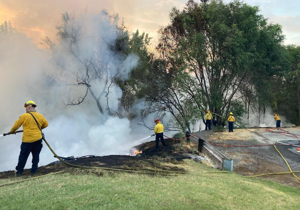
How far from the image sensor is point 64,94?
57.7 feet

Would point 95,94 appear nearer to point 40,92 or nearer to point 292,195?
point 40,92

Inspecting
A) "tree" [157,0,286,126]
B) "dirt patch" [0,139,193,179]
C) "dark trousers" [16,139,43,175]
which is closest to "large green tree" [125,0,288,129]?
"tree" [157,0,286,126]

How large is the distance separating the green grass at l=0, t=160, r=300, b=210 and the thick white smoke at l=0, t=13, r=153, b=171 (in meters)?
8.31

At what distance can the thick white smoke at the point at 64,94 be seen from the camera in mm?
13539

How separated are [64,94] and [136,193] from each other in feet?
51.0

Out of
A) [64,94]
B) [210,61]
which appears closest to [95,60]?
[64,94]

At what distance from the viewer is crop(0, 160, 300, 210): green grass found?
3.27 m

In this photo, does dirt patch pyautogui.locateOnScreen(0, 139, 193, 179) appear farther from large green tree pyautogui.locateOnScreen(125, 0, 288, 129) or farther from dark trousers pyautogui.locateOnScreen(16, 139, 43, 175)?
large green tree pyautogui.locateOnScreen(125, 0, 288, 129)

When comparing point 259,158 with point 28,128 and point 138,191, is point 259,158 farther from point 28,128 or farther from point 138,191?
point 28,128

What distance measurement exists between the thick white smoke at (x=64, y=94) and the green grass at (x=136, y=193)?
8.31 m

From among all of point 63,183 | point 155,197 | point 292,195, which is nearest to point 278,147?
point 292,195

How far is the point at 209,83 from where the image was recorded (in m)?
17.0

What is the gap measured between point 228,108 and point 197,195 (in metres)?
15.2

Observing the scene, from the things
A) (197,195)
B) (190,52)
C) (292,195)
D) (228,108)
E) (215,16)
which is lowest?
(292,195)
